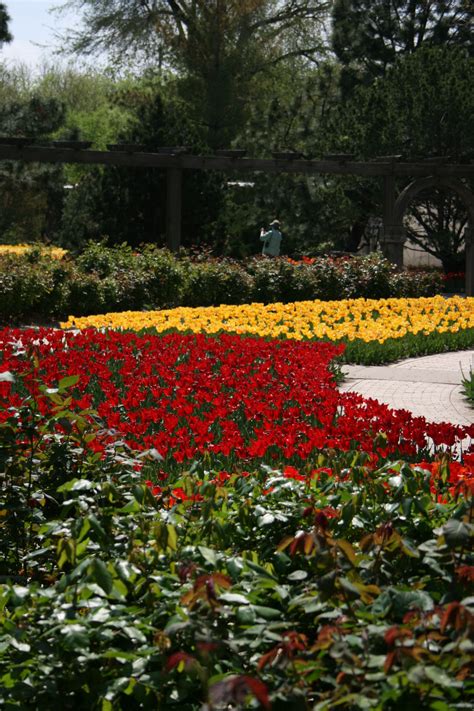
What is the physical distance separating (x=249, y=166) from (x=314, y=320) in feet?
28.3

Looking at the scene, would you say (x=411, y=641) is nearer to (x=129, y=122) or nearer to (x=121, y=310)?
(x=121, y=310)

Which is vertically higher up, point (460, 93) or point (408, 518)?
point (460, 93)

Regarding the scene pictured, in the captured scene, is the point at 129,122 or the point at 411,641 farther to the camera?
the point at 129,122

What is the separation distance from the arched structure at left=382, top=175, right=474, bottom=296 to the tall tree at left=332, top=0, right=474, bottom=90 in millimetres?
8206

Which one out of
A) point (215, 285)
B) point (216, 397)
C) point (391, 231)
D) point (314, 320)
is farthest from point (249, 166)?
point (216, 397)

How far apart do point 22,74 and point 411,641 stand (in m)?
51.1

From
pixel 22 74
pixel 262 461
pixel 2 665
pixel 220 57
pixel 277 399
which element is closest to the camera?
pixel 2 665

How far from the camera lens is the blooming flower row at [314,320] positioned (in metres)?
11.7

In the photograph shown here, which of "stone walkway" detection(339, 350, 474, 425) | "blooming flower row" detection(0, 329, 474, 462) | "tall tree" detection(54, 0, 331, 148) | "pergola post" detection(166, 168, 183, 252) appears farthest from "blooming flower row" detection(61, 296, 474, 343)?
"tall tree" detection(54, 0, 331, 148)

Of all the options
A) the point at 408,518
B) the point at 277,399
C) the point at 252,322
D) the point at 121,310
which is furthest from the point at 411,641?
the point at 121,310

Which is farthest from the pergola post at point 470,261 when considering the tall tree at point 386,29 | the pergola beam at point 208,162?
the tall tree at point 386,29

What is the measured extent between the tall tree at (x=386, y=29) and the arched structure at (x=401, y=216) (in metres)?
8.21

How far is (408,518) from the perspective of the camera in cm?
324

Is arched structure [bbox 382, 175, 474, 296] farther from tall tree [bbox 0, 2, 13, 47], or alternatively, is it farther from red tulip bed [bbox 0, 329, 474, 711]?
red tulip bed [bbox 0, 329, 474, 711]
